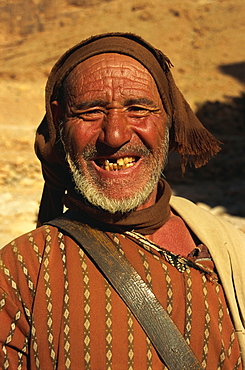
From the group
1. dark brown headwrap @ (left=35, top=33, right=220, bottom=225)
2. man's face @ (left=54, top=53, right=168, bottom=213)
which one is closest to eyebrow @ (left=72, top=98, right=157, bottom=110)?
man's face @ (left=54, top=53, right=168, bottom=213)

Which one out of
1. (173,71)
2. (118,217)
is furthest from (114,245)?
(173,71)

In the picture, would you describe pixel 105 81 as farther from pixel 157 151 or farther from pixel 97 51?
pixel 157 151

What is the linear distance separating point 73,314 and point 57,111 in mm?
920

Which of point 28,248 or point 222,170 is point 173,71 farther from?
point 28,248

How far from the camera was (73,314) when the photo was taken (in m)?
1.92

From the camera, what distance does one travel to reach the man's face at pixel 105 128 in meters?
2.06

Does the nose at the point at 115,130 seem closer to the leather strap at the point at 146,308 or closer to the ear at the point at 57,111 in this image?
the ear at the point at 57,111

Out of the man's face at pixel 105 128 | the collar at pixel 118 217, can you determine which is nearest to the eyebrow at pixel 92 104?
the man's face at pixel 105 128

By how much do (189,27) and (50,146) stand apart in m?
20.2

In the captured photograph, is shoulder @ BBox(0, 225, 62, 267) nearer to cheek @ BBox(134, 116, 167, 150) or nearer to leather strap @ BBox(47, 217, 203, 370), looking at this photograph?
leather strap @ BBox(47, 217, 203, 370)

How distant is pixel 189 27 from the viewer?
69.4 ft

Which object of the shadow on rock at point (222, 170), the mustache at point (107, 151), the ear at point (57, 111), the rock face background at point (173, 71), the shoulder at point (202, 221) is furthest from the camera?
the rock face background at point (173, 71)

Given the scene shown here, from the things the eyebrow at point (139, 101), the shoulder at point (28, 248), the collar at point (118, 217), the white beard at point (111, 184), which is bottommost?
the shoulder at point (28, 248)

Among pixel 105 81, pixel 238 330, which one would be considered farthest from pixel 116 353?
pixel 105 81
